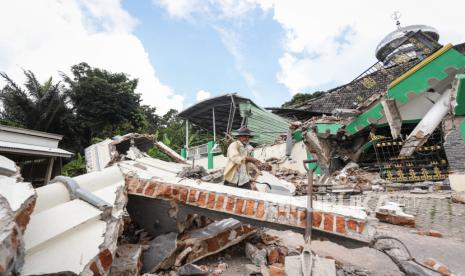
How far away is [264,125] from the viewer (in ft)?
40.8

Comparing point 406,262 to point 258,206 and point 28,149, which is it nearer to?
point 258,206

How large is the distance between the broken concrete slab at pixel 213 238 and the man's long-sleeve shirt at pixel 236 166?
1.16 m

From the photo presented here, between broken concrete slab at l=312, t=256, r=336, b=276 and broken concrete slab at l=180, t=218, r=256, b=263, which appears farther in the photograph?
broken concrete slab at l=180, t=218, r=256, b=263

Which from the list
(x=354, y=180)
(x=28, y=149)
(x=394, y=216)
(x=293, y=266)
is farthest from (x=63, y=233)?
(x=354, y=180)

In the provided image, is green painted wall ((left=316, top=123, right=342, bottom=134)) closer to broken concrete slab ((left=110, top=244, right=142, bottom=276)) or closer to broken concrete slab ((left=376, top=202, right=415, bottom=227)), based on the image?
broken concrete slab ((left=376, top=202, right=415, bottom=227))

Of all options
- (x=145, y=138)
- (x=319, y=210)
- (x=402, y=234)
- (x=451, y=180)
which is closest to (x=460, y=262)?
(x=402, y=234)

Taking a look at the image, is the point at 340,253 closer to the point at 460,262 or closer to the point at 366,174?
the point at 460,262

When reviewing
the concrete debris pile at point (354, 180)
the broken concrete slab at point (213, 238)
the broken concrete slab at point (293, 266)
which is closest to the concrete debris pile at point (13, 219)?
the broken concrete slab at point (213, 238)

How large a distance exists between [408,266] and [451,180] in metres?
5.26

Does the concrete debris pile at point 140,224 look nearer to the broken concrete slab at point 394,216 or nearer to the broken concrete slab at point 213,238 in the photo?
the broken concrete slab at point 213,238

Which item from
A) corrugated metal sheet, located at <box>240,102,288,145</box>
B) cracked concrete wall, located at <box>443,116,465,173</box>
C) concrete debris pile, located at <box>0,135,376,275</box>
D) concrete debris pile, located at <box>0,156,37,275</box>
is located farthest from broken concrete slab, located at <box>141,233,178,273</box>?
corrugated metal sheet, located at <box>240,102,288,145</box>

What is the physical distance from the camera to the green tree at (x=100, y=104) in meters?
18.4

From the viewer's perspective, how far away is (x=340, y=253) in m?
2.77

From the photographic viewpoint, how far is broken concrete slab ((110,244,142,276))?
1.88 m
